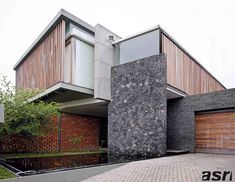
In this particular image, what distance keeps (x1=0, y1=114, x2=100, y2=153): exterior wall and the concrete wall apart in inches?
120

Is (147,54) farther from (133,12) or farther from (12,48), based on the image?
(12,48)

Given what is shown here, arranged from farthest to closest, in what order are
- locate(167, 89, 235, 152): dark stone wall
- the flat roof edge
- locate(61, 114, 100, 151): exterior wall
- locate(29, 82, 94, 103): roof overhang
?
locate(61, 114, 100, 151): exterior wall
the flat roof edge
locate(29, 82, 94, 103): roof overhang
locate(167, 89, 235, 152): dark stone wall

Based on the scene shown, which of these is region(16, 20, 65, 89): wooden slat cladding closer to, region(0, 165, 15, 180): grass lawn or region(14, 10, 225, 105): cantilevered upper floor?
region(14, 10, 225, 105): cantilevered upper floor

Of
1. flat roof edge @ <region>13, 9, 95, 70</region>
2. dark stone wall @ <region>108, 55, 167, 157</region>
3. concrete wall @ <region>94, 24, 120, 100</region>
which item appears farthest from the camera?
concrete wall @ <region>94, 24, 120, 100</region>

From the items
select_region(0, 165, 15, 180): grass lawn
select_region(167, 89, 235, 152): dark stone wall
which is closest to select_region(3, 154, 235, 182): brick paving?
select_region(0, 165, 15, 180): grass lawn

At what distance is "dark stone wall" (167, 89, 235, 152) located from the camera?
11.2 m

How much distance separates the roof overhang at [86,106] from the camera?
42.8 feet

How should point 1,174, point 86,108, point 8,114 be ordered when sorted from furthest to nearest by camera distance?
point 86,108
point 8,114
point 1,174

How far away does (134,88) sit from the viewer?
39.6 ft

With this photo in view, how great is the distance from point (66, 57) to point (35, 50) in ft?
11.4

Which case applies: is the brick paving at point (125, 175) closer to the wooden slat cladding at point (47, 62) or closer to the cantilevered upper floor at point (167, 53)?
the cantilevered upper floor at point (167, 53)

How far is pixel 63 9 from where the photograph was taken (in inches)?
453

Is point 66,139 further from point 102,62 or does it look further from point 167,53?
point 167,53

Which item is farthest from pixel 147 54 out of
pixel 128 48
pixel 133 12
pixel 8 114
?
pixel 8 114
